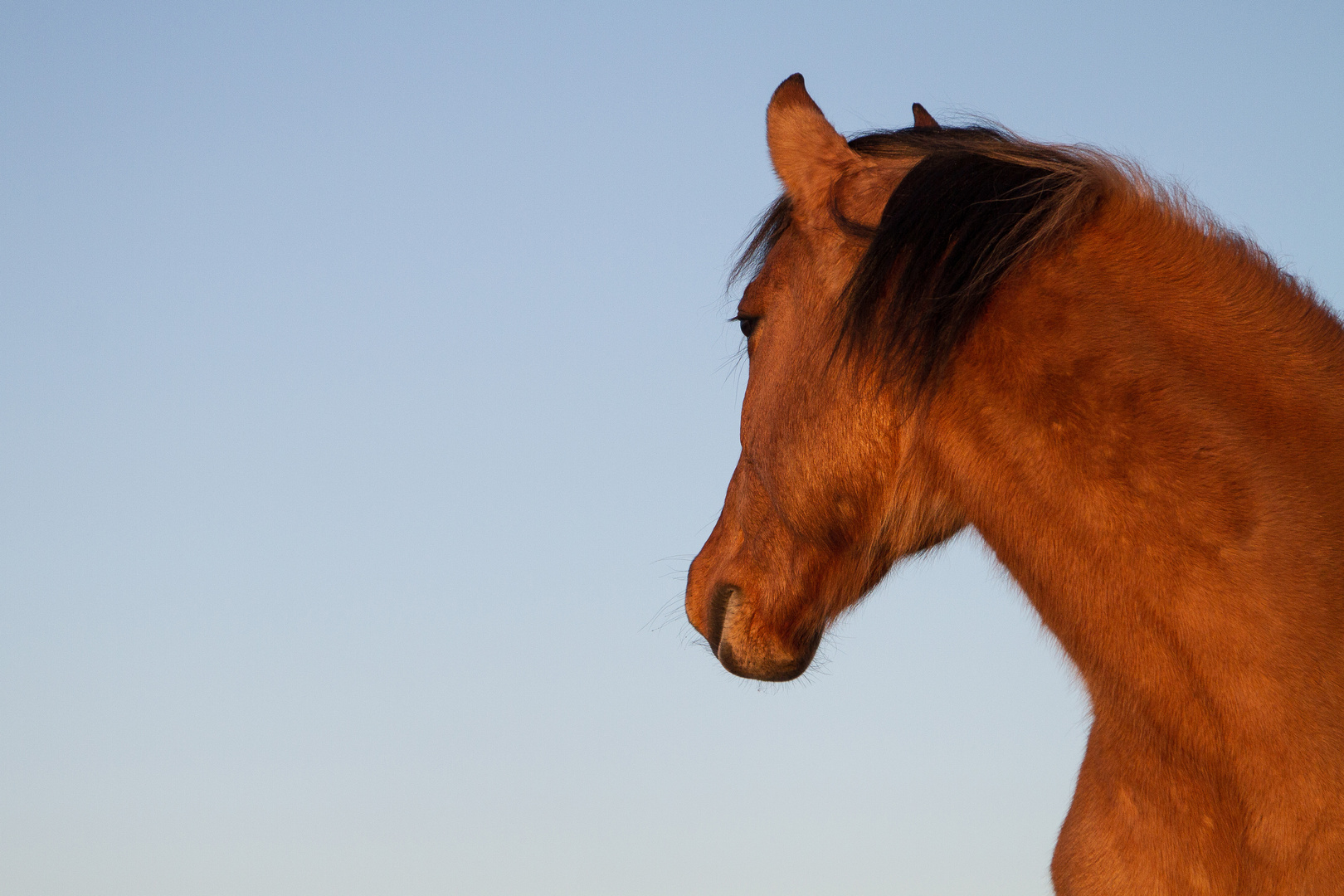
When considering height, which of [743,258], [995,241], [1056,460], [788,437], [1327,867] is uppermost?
[743,258]

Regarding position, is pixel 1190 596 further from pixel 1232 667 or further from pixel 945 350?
pixel 945 350

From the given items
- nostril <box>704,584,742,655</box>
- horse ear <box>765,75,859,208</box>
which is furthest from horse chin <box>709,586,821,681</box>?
horse ear <box>765,75,859,208</box>

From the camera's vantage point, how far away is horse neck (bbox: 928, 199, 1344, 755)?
6.66 ft

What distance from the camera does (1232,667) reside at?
2053 millimetres

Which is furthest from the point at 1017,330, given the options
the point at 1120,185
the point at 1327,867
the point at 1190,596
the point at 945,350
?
the point at 1327,867

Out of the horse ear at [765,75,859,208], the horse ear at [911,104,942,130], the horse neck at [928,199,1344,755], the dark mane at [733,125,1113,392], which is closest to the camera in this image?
the horse neck at [928,199,1344,755]

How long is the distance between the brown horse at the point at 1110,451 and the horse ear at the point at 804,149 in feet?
0.04

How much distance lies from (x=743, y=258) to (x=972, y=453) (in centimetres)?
131

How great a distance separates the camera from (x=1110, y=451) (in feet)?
7.13

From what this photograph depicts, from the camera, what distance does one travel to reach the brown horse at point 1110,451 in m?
2.03

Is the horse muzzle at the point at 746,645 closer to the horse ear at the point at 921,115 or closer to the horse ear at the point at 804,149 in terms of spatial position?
the horse ear at the point at 804,149

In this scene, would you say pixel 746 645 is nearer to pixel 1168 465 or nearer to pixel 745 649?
pixel 745 649

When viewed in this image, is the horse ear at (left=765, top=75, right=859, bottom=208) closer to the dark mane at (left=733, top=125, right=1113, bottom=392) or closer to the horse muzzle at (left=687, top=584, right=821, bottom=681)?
the dark mane at (left=733, top=125, right=1113, bottom=392)

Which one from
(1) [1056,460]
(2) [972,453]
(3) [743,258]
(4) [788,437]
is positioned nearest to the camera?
(1) [1056,460]
